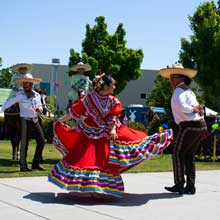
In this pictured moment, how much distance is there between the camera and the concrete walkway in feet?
20.3

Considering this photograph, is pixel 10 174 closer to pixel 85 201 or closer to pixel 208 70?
pixel 85 201

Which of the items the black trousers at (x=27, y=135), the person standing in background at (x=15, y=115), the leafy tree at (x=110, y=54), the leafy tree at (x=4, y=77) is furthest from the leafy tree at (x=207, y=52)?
the leafy tree at (x=4, y=77)

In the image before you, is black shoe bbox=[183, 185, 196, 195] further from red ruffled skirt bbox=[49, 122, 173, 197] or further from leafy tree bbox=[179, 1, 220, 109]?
leafy tree bbox=[179, 1, 220, 109]

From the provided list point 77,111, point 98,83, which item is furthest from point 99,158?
point 98,83

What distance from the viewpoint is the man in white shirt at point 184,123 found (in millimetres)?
7766

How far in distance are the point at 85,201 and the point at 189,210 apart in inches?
55.7

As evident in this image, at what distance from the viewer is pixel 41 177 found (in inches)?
368

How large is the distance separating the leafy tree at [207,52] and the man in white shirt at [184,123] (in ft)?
54.5

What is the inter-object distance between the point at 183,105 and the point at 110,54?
2695 centimetres

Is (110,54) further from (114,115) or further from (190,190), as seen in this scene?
(114,115)

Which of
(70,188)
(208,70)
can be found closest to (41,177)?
(70,188)

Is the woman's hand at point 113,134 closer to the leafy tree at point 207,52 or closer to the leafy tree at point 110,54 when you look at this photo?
the leafy tree at point 207,52

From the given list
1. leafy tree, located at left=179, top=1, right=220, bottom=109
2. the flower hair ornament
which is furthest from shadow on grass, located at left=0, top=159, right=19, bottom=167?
leafy tree, located at left=179, top=1, right=220, bottom=109

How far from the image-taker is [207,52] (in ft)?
81.9
